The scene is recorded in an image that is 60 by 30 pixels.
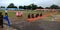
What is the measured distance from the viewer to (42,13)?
24.5 meters

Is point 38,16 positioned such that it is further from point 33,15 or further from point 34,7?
point 34,7

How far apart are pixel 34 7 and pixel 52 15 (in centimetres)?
474

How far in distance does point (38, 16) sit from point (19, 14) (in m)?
2.20

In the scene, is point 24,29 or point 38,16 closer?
point 24,29

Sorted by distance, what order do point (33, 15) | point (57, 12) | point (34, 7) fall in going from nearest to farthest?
point (34, 7) → point (33, 15) → point (57, 12)

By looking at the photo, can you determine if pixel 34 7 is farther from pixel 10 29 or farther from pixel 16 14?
pixel 10 29

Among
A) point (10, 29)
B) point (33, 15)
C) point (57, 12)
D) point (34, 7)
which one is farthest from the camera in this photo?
point (57, 12)

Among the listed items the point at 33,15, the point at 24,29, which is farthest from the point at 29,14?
the point at 24,29

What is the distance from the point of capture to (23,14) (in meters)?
24.4

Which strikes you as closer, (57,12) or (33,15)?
(33,15)

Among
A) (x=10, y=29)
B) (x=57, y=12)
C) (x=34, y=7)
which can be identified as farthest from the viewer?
(x=57, y=12)

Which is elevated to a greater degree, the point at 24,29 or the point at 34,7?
the point at 34,7

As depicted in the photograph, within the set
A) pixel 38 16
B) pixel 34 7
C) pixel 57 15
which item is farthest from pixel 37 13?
pixel 34 7

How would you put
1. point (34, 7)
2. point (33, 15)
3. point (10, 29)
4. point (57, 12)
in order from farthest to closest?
1. point (57, 12)
2. point (33, 15)
3. point (34, 7)
4. point (10, 29)
